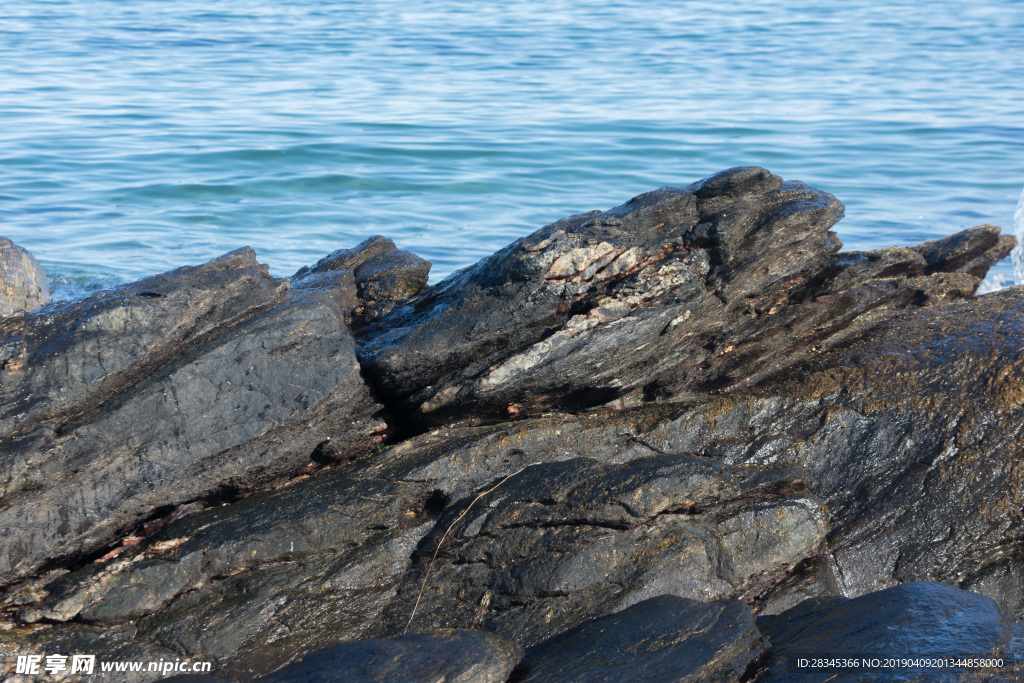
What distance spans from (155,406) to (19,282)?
3.87 m

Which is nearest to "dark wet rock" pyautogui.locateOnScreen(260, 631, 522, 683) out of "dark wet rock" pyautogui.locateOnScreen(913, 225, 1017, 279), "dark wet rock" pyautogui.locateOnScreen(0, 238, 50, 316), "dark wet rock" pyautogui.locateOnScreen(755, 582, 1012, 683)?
"dark wet rock" pyautogui.locateOnScreen(755, 582, 1012, 683)

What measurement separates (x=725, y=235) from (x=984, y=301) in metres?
2.37

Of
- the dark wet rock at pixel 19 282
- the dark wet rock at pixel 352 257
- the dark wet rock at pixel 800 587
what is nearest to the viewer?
the dark wet rock at pixel 800 587

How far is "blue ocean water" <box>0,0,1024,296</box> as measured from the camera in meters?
16.3

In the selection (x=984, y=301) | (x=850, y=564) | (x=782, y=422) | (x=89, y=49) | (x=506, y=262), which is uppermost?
(x=89, y=49)

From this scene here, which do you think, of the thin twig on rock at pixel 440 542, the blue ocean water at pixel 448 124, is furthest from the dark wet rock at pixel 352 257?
the blue ocean water at pixel 448 124

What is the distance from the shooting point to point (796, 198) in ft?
22.8

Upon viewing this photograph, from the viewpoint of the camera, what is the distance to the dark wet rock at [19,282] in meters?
8.02

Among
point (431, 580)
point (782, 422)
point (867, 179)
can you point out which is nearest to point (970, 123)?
point (867, 179)

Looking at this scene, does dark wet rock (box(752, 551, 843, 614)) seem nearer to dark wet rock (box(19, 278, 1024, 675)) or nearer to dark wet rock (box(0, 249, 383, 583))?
dark wet rock (box(19, 278, 1024, 675))

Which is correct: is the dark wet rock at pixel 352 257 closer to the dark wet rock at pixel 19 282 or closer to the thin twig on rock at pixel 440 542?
the dark wet rock at pixel 19 282

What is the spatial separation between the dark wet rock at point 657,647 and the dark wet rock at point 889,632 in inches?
8.5

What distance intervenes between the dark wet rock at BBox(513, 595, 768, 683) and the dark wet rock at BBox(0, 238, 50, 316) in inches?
235

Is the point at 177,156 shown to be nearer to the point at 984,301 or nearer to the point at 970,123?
the point at 984,301
